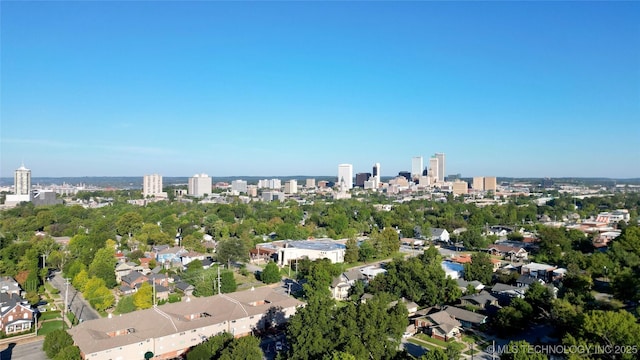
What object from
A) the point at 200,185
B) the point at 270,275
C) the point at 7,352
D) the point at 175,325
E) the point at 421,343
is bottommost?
the point at 7,352

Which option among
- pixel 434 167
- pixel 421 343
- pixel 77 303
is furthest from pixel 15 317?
pixel 434 167

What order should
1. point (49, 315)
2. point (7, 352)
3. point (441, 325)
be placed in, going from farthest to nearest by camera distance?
point (49, 315), point (441, 325), point (7, 352)

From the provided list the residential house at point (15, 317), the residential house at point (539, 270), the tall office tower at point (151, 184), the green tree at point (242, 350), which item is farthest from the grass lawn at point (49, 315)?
the tall office tower at point (151, 184)

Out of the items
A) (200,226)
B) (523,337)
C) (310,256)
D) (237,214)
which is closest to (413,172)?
(237,214)

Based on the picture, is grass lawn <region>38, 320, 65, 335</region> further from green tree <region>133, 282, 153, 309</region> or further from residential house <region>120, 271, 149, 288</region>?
residential house <region>120, 271, 149, 288</region>

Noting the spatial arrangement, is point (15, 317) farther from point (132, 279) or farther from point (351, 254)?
point (351, 254)

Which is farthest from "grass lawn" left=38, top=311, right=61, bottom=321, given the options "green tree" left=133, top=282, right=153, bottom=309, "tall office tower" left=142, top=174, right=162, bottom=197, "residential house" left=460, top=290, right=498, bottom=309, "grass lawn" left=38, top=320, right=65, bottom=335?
"tall office tower" left=142, top=174, right=162, bottom=197
